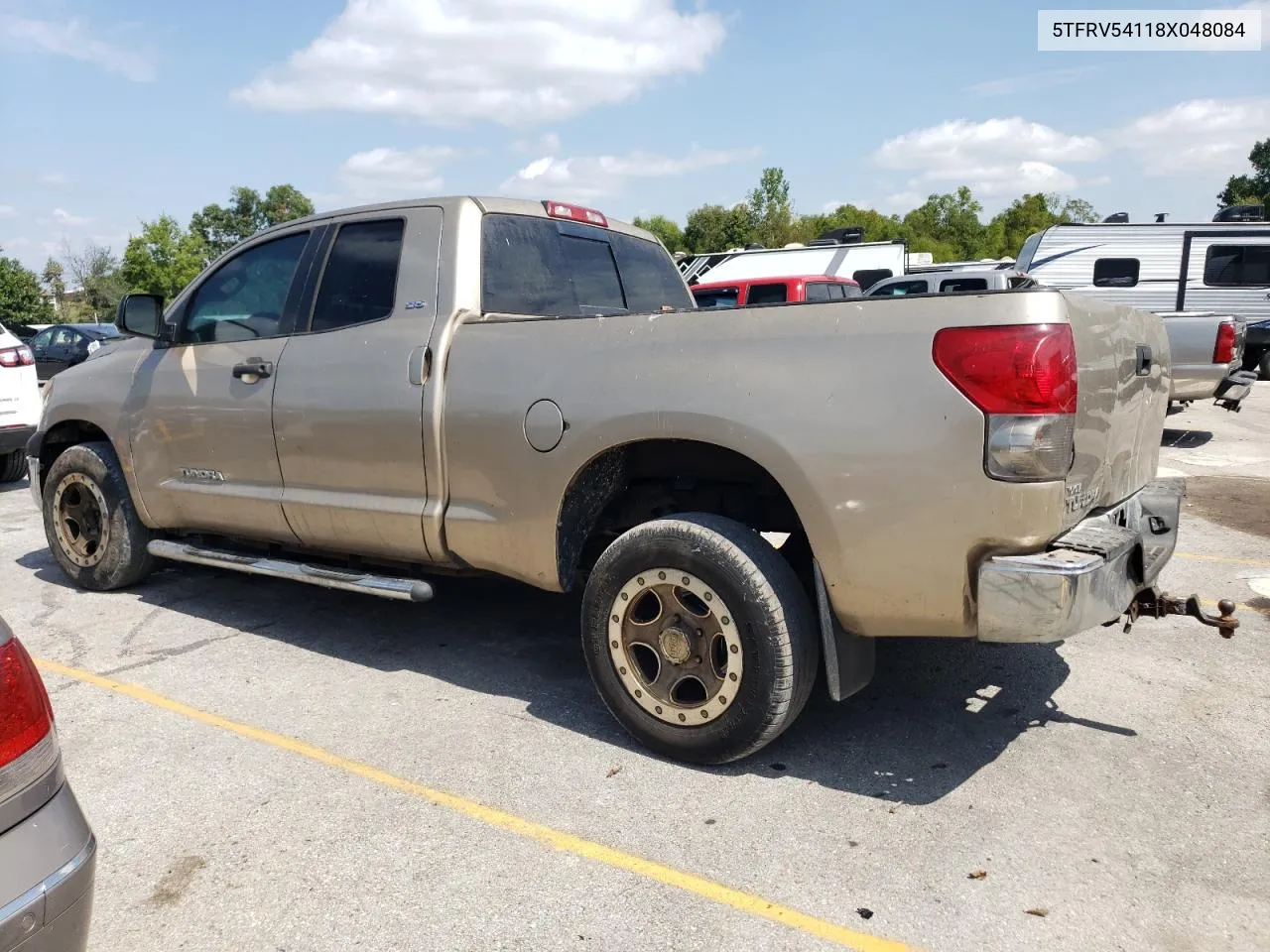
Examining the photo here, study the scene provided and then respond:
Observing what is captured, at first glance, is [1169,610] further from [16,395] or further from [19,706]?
[16,395]

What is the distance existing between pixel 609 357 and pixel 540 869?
1.66 metres

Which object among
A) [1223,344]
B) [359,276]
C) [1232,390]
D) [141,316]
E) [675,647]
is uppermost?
[359,276]

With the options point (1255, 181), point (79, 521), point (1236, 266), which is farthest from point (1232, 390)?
point (1255, 181)

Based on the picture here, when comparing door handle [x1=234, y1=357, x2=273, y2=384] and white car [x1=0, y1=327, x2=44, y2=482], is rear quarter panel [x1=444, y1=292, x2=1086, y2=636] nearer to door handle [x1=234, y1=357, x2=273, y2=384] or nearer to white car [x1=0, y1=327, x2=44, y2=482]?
→ door handle [x1=234, y1=357, x2=273, y2=384]

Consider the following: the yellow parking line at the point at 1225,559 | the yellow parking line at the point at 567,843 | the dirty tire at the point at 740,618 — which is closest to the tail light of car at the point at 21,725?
the yellow parking line at the point at 567,843

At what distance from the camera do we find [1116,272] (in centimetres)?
1578

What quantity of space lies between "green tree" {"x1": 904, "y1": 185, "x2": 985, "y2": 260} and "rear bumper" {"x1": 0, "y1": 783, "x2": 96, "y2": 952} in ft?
202

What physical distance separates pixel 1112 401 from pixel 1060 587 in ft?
2.51

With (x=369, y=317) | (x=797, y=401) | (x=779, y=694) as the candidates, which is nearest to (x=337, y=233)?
(x=369, y=317)

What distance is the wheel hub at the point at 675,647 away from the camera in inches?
127

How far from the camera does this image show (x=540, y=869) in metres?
2.78

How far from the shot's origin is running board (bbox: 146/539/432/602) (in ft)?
13.1

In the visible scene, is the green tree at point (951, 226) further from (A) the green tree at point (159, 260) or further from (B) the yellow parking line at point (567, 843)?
(B) the yellow parking line at point (567, 843)

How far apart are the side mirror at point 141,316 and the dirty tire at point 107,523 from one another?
0.78 metres
